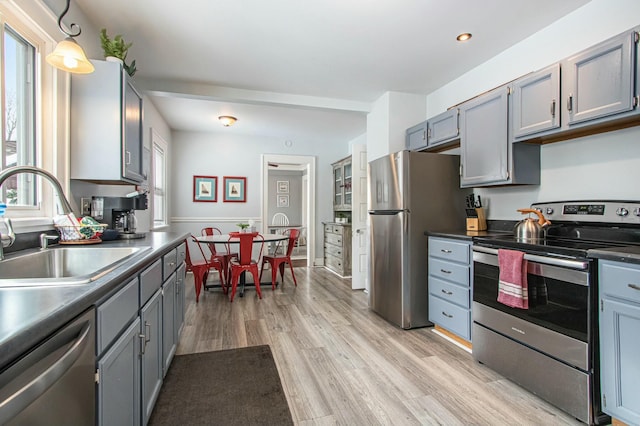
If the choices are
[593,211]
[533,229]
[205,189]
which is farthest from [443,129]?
[205,189]

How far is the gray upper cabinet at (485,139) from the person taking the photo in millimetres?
2502

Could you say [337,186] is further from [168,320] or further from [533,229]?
[168,320]

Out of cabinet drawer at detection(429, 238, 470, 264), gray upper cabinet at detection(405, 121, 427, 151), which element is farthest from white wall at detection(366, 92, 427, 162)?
cabinet drawer at detection(429, 238, 470, 264)

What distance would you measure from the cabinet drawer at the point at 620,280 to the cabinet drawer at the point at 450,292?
1.01m

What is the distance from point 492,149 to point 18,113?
3203 millimetres

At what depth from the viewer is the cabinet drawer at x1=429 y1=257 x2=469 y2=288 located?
8.39 feet

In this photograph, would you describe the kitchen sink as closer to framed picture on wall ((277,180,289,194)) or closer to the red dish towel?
the red dish towel

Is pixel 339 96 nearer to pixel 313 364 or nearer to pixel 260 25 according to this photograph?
pixel 260 25

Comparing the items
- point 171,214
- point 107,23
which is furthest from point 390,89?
point 171,214

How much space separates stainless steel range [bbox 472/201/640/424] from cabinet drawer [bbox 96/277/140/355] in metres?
2.10

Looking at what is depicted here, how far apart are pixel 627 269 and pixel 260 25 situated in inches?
106

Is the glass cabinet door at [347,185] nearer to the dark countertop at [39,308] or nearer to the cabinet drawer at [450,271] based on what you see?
the cabinet drawer at [450,271]

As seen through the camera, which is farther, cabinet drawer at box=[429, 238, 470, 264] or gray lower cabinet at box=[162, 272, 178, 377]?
cabinet drawer at box=[429, 238, 470, 264]

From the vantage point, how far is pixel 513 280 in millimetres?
1973
